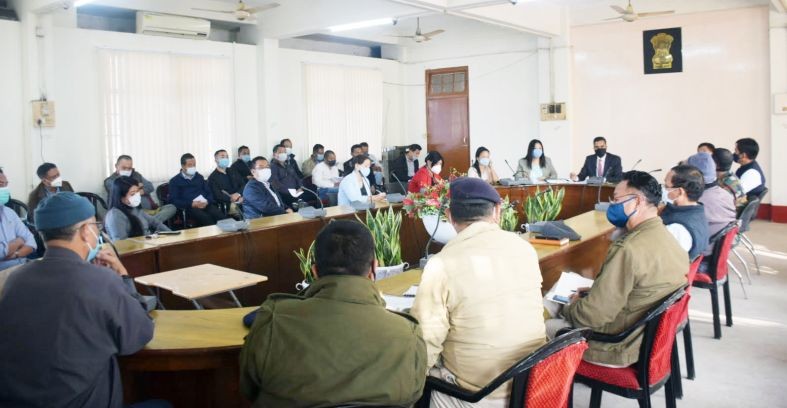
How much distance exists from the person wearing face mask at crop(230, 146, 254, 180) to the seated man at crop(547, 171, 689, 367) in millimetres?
6828

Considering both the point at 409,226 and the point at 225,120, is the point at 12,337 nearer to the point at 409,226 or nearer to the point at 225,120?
the point at 409,226

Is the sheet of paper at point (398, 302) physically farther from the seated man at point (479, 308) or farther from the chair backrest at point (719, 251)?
the chair backrest at point (719, 251)

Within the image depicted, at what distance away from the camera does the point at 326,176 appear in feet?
30.9

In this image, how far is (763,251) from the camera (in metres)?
6.97

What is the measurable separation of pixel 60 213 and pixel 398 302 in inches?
50.5

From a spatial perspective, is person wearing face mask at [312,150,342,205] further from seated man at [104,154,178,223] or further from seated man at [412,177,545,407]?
seated man at [412,177,545,407]

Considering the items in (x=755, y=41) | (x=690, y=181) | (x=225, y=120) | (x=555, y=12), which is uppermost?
(x=555, y=12)

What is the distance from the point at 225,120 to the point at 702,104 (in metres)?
6.98

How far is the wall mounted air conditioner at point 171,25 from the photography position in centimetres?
803

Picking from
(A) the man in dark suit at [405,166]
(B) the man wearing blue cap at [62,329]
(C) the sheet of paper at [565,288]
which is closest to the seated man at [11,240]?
(B) the man wearing blue cap at [62,329]

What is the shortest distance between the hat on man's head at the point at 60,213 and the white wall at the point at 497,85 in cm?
898

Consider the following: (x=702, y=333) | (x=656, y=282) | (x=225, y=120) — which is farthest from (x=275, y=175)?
(x=656, y=282)

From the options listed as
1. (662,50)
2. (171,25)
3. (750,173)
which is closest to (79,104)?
(171,25)

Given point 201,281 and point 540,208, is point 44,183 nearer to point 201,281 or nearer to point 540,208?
point 201,281
